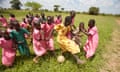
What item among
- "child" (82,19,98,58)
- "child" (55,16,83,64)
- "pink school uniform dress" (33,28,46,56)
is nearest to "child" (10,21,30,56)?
"pink school uniform dress" (33,28,46,56)

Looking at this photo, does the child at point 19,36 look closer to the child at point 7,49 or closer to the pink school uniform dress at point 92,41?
the child at point 7,49

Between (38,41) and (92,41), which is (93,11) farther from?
(38,41)

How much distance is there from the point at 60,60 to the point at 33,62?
1.19 m

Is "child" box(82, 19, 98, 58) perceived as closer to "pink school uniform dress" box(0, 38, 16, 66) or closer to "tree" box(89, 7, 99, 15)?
"pink school uniform dress" box(0, 38, 16, 66)

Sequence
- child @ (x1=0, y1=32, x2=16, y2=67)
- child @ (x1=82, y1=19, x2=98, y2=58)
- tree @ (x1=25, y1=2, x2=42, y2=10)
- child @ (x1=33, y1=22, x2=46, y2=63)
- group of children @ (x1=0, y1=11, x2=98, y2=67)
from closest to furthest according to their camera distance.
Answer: child @ (x1=0, y1=32, x2=16, y2=67), group of children @ (x1=0, y1=11, x2=98, y2=67), child @ (x1=33, y1=22, x2=46, y2=63), child @ (x1=82, y1=19, x2=98, y2=58), tree @ (x1=25, y1=2, x2=42, y2=10)

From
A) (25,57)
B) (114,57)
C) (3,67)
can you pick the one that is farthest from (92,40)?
(3,67)

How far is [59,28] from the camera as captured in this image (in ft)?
30.3

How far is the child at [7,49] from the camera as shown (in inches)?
343

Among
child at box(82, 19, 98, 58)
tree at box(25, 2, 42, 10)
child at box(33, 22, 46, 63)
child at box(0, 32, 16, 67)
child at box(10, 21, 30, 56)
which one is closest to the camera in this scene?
child at box(0, 32, 16, 67)

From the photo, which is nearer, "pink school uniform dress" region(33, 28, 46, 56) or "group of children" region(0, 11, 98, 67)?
"group of children" region(0, 11, 98, 67)

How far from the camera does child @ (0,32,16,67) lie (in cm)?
870

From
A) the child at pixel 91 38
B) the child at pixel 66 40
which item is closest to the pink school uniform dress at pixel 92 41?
the child at pixel 91 38

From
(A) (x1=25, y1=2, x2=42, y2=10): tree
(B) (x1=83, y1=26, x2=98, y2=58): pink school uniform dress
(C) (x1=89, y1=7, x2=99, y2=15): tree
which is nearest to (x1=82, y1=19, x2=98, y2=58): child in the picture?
(B) (x1=83, y1=26, x2=98, y2=58): pink school uniform dress

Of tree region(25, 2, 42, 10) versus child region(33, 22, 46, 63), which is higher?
child region(33, 22, 46, 63)
